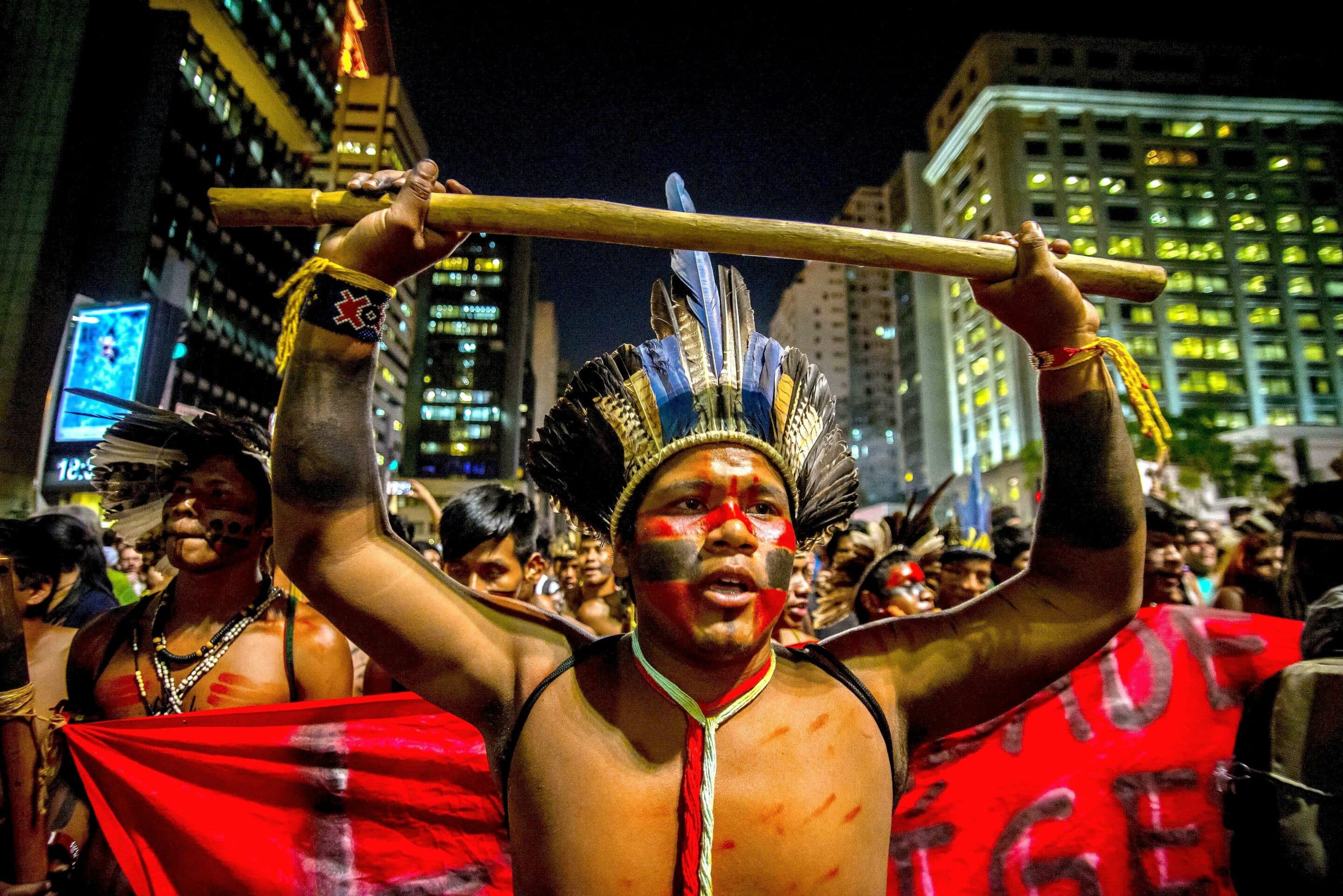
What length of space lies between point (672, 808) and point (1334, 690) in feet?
6.29

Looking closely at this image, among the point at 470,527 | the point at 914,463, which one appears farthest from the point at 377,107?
the point at 470,527

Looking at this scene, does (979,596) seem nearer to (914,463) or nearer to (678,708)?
(678,708)

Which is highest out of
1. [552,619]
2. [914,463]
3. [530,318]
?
[530,318]

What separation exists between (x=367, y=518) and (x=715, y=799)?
1180 mm

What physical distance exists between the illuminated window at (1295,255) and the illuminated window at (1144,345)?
53.6 ft

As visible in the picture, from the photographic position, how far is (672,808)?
6.33 feet

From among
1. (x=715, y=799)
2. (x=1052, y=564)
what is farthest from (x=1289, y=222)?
(x=715, y=799)

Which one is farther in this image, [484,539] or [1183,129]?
[1183,129]

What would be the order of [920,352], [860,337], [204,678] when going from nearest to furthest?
[204,678], [920,352], [860,337]

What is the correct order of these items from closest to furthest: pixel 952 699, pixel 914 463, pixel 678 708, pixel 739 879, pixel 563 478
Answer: pixel 739 879, pixel 678 708, pixel 952 699, pixel 563 478, pixel 914 463

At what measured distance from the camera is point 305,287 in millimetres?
1980

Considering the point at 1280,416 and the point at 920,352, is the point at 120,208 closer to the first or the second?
the point at 920,352

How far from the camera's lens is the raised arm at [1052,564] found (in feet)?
6.95

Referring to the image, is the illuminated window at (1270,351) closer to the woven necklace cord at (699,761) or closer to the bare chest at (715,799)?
the bare chest at (715,799)
